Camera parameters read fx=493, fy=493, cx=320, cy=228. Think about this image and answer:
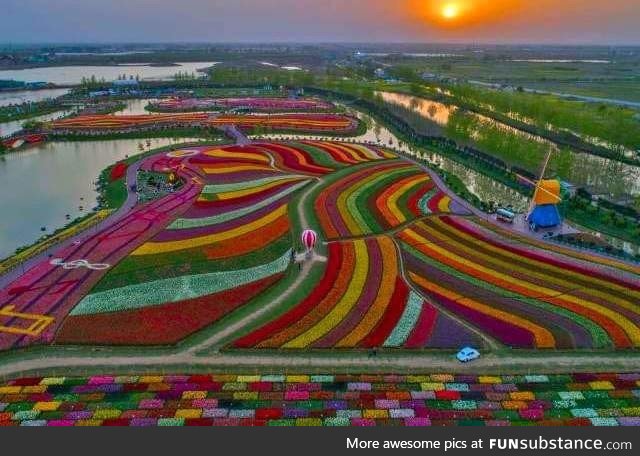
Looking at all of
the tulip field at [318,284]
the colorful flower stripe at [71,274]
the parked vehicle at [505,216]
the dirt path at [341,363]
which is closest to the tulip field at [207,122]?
the tulip field at [318,284]

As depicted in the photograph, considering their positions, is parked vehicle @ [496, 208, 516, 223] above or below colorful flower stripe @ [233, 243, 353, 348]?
above

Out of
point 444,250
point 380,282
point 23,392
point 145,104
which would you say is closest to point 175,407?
point 23,392

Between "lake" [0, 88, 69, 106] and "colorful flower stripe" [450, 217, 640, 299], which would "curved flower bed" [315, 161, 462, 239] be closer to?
"colorful flower stripe" [450, 217, 640, 299]

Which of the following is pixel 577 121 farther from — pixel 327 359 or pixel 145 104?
pixel 145 104

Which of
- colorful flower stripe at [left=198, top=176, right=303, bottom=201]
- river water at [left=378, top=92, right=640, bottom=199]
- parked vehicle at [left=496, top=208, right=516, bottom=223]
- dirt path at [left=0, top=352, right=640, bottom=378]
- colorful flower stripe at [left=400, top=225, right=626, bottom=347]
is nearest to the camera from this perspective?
dirt path at [left=0, top=352, right=640, bottom=378]

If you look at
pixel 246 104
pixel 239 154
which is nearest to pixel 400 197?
pixel 239 154

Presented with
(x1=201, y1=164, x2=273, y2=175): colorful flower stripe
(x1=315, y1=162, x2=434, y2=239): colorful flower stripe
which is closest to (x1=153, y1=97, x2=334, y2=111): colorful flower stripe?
(x1=201, y1=164, x2=273, y2=175): colorful flower stripe

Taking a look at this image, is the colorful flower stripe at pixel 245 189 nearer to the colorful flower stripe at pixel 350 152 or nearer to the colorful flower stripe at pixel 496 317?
the colorful flower stripe at pixel 350 152
